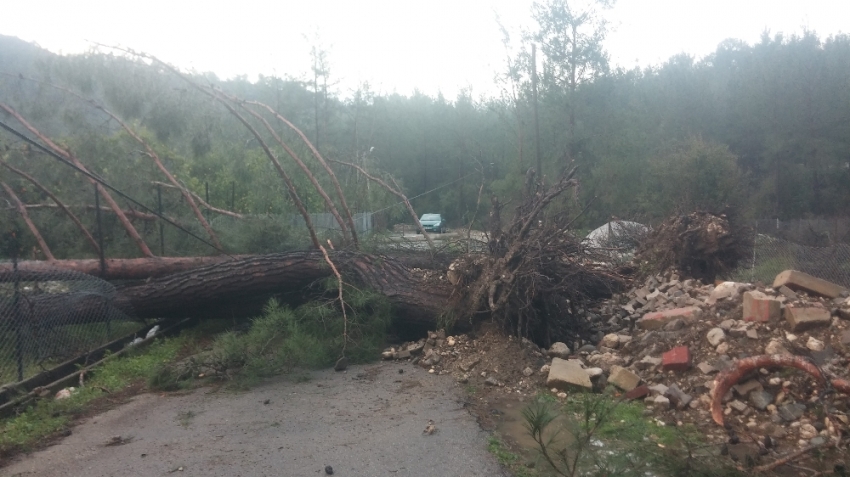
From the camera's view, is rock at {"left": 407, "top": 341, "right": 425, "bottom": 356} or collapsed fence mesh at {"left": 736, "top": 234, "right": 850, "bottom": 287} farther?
collapsed fence mesh at {"left": 736, "top": 234, "right": 850, "bottom": 287}

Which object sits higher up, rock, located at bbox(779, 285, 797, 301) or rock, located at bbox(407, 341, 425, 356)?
Answer: rock, located at bbox(779, 285, 797, 301)

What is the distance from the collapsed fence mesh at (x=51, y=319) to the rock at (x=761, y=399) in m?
7.11

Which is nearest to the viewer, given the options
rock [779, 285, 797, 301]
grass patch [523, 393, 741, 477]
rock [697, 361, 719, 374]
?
grass patch [523, 393, 741, 477]

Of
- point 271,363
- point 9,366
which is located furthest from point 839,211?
point 9,366

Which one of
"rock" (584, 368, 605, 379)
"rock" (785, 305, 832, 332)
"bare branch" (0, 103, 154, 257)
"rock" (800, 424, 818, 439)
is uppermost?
"bare branch" (0, 103, 154, 257)

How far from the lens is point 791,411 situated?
5.63m

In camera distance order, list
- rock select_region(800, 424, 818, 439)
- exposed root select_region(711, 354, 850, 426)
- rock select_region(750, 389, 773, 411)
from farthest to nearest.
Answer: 1. rock select_region(750, 389, 773, 411)
2. exposed root select_region(711, 354, 850, 426)
3. rock select_region(800, 424, 818, 439)

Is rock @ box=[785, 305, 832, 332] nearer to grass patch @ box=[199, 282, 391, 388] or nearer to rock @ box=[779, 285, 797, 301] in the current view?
rock @ box=[779, 285, 797, 301]

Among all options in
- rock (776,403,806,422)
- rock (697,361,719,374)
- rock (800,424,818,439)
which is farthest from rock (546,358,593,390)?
rock (800,424,818,439)

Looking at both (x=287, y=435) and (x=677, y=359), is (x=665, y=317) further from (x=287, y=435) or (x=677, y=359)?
(x=287, y=435)

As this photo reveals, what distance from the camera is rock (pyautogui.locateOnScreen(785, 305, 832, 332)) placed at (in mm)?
6602

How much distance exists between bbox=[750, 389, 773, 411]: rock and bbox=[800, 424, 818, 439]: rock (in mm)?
447

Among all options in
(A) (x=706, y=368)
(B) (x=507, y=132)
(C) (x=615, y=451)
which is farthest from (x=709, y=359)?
(B) (x=507, y=132)

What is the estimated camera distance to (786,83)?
3173 cm
